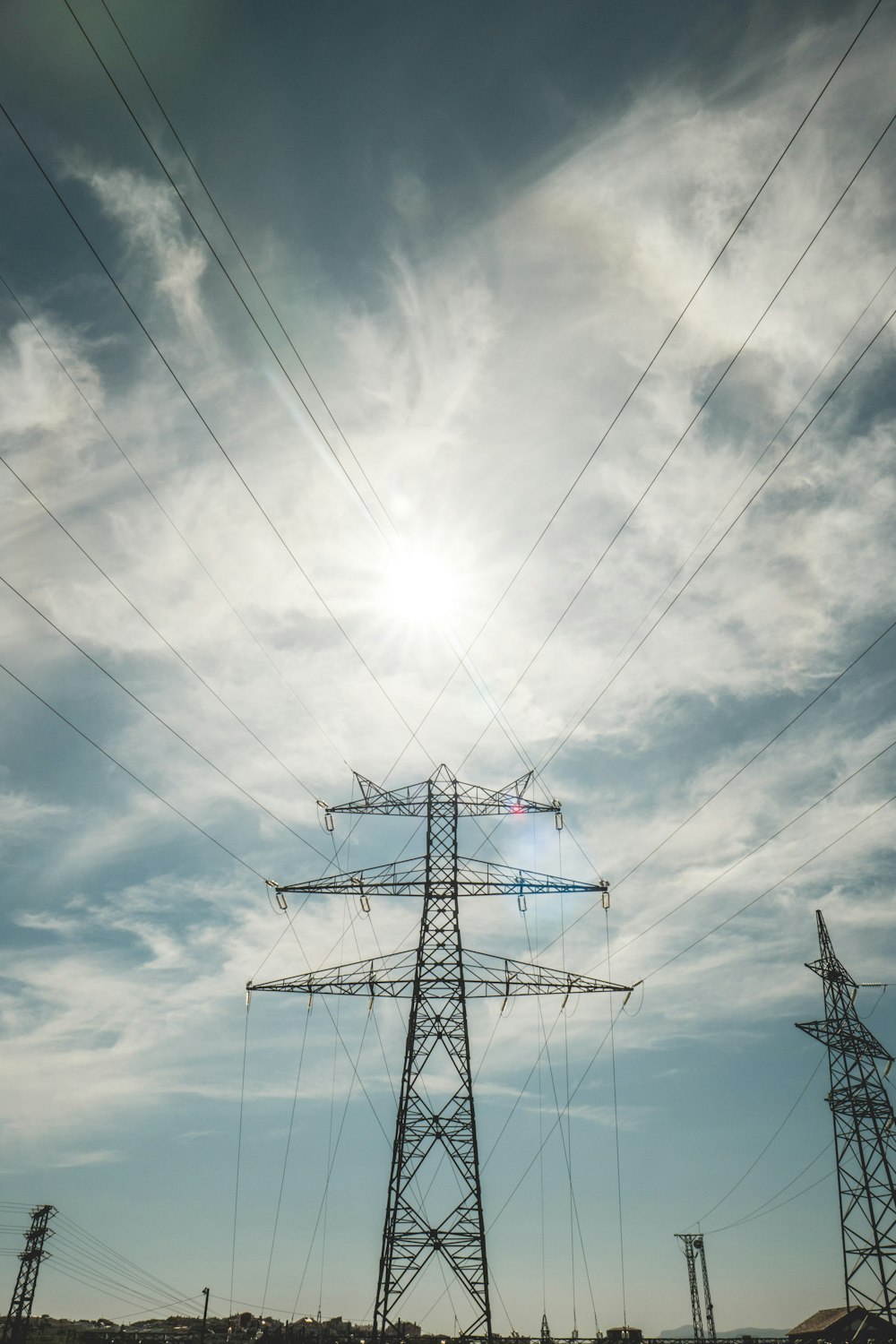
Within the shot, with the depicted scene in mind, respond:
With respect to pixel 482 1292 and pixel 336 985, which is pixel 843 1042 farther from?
pixel 336 985

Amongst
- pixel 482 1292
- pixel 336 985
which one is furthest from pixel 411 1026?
pixel 482 1292

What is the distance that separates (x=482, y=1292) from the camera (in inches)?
809

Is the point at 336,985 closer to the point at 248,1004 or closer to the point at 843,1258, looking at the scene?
the point at 248,1004

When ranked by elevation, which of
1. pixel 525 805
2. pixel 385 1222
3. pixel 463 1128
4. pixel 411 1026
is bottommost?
pixel 385 1222

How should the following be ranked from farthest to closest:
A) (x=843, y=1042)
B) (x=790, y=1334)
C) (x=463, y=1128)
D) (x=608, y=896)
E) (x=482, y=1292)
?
(x=790, y=1334), (x=843, y=1042), (x=608, y=896), (x=463, y=1128), (x=482, y=1292)

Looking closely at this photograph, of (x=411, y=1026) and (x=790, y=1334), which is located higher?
(x=411, y=1026)

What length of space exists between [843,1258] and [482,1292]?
54.8ft

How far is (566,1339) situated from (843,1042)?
16026 mm

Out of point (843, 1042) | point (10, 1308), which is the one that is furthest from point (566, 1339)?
point (10, 1308)

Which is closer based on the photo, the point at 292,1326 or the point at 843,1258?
the point at 843,1258

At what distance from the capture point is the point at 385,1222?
2111cm

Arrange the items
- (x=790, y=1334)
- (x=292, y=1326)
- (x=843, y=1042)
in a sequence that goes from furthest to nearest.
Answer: (x=292, y=1326) → (x=790, y=1334) → (x=843, y=1042)

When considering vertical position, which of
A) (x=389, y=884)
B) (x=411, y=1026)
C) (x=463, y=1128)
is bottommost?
(x=463, y=1128)

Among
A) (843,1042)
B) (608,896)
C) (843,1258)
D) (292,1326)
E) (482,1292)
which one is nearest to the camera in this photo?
(482,1292)
